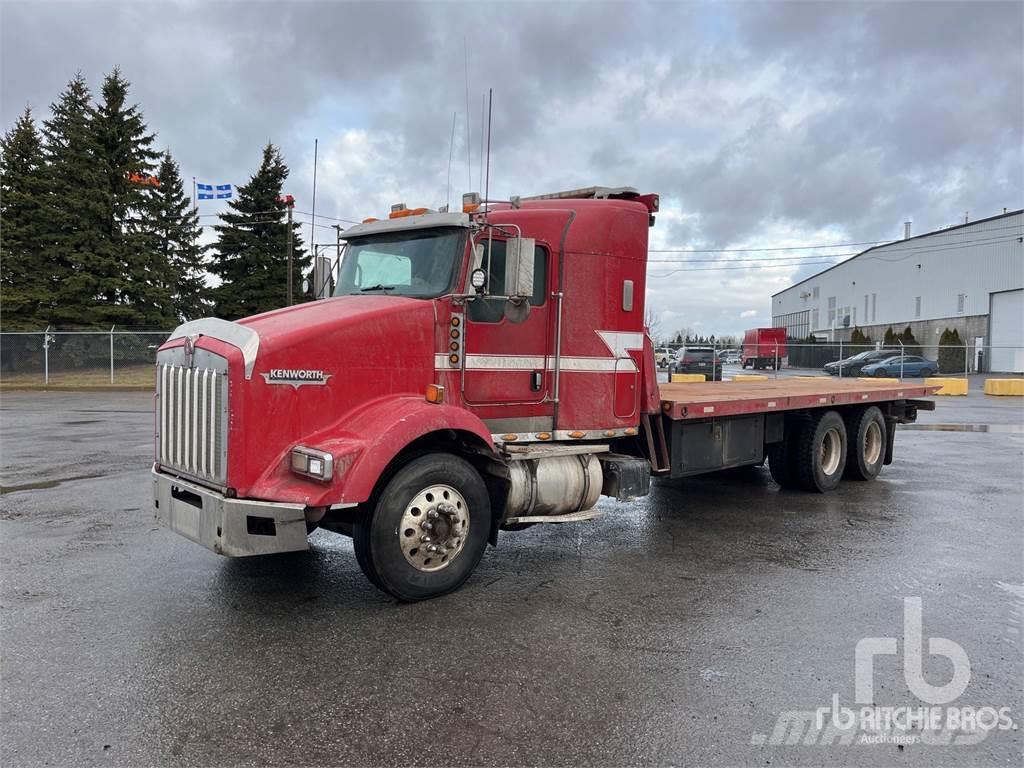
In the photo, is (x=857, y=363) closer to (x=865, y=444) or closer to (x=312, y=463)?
(x=865, y=444)

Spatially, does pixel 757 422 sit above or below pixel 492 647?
above

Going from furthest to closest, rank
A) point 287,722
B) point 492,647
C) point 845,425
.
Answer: point 845,425 → point 492,647 → point 287,722

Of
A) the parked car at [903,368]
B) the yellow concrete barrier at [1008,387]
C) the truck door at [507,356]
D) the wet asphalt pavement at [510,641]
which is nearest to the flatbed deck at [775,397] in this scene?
the wet asphalt pavement at [510,641]

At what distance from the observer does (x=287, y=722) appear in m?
3.33

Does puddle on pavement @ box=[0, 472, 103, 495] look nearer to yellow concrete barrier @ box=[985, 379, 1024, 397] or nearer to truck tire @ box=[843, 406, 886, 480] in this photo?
truck tire @ box=[843, 406, 886, 480]

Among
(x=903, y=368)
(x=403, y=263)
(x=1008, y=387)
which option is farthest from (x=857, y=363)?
(x=403, y=263)

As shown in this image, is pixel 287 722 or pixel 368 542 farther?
pixel 368 542

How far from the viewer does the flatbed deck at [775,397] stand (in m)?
7.07

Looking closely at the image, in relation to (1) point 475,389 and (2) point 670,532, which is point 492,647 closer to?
(1) point 475,389

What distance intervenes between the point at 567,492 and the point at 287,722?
117 inches

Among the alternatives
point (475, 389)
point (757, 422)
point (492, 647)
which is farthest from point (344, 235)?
point (757, 422)

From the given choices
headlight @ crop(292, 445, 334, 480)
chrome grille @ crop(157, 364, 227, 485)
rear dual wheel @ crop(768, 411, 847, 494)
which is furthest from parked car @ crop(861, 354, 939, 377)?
chrome grille @ crop(157, 364, 227, 485)

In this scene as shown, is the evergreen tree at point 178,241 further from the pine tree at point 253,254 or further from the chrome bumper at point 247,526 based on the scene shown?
the chrome bumper at point 247,526

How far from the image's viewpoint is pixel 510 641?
4.27m
